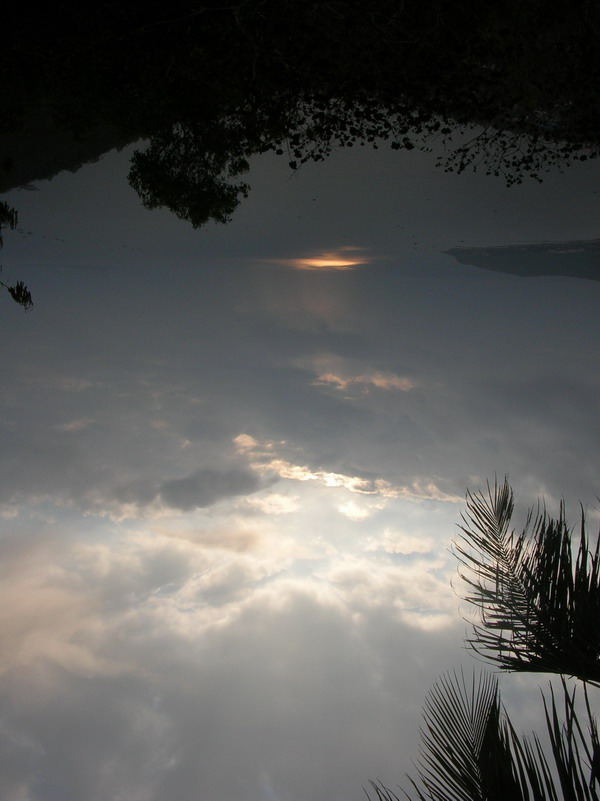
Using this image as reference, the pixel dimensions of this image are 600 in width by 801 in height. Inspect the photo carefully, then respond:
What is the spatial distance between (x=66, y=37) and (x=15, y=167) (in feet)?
25.9

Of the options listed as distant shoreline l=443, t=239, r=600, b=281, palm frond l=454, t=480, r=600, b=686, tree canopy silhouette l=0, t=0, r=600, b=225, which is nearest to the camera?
palm frond l=454, t=480, r=600, b=686

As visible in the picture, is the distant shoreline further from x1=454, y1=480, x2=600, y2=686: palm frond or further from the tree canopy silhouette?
x1=454, y1=480, x2=600, y2=686: palm frond

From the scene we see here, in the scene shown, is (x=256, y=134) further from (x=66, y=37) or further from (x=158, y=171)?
(x=66, y=37)

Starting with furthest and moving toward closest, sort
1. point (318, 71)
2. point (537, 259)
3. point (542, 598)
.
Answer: point (537, 259)
point (318, 71)
point (542, 598)

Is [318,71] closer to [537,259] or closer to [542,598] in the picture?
[542,598]

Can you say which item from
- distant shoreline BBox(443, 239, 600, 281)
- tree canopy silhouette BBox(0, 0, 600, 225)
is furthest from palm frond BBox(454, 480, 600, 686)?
distant shoreline BBox(443, 239, 600, 281)

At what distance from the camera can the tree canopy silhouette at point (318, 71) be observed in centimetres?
853

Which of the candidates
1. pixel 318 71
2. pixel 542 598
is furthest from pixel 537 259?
pixel 542 598

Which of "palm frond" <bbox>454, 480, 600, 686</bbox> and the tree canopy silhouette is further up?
the tree canopy silhouette

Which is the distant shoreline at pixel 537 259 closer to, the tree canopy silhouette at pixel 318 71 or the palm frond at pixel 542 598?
the tree canopy silhouette at pixel 318 71

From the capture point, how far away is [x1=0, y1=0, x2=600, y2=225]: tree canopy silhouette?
8.53m

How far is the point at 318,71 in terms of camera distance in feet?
30.1

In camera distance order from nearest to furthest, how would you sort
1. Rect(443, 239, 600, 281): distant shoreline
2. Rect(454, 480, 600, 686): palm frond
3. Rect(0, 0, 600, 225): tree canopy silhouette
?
Rect(454, 480, 600, 686): palm frond, Rect(0, 0, 600, 225): tree canopy silhouette, Rect(443, 239, 600, 281): distant shoreline

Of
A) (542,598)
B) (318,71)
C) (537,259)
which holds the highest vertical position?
(537,259)
